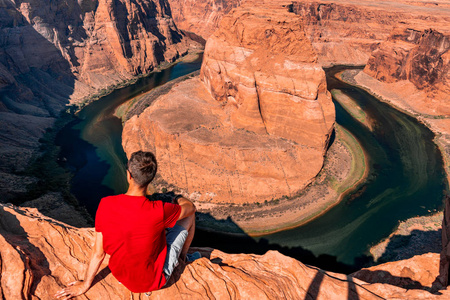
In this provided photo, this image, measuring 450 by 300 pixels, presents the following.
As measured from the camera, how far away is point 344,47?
95625 millimetres

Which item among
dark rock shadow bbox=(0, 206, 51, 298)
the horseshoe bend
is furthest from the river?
dark rock shadow bbox=(0, 206, 51, 298)

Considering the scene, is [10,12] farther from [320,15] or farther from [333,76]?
[320,15]

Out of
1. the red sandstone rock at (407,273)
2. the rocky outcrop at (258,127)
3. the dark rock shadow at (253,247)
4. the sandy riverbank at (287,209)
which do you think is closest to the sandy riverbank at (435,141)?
the dark rock shadow at (253,247)

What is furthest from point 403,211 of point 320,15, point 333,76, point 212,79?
point 320,15

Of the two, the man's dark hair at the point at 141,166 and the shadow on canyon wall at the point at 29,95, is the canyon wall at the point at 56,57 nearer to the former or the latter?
the shadow on canyon wall at the point at 29,95

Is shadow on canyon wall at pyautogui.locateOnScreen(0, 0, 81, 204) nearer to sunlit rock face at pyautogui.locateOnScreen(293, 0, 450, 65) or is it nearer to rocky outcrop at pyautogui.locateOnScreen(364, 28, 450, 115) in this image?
rocky outcrop at pyautogui.locateOnScreen(364, 28, 450, 115)

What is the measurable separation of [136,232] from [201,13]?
14016 centimetres

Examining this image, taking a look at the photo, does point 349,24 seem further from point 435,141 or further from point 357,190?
point 357,190

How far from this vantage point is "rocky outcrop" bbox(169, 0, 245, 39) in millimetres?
118688

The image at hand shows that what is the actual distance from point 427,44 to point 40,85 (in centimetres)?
9816

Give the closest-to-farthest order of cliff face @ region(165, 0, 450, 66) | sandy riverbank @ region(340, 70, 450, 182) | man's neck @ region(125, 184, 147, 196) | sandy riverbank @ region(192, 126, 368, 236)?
1. man's neck @ region(125, 184, 147, 196)
2. sandy riverbank @ region(192, 126, 368, 236)
3. sandy riverbank @ region(340, 70, 450, 182)
4. cliff face @ region(165, 0, 450, 66)

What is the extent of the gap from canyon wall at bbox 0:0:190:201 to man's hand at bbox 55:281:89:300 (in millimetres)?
39025

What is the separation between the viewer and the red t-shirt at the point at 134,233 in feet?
17.4

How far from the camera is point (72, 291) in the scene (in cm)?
609
